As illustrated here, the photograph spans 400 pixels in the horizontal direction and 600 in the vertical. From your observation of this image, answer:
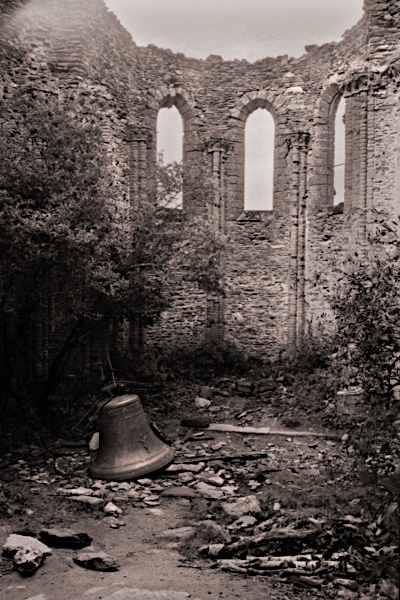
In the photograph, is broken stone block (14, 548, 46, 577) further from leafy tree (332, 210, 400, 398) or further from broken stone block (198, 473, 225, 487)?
leafy tree (332, 210, 400, 398)

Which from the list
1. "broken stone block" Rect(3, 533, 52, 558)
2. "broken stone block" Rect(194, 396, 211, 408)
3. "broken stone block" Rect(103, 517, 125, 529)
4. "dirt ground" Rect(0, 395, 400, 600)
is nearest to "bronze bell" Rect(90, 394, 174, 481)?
"dirt ground" Rect(0, 395, 400, 600)

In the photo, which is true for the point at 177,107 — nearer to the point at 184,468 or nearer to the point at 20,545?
the point at 184,468

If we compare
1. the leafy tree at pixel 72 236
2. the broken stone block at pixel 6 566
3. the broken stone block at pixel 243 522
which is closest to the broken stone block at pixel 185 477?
the broken stone block at pixel 243 522

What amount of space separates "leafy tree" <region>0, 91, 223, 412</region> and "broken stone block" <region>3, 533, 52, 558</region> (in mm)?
3989

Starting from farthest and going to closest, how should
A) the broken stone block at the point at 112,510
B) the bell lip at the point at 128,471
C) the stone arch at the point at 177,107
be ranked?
the stone arch at the point at 177,107
the bell lip at the point at 128,471
the broken stone block at the point at 112,510

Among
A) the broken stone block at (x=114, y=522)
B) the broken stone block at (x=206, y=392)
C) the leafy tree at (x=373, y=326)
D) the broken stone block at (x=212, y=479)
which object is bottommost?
the broken stone block at (x=114, y=522)

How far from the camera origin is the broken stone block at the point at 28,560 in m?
4.95

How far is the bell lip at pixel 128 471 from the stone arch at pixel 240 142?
8.72 m

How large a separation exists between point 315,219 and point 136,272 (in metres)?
6.21

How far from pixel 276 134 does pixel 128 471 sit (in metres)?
10.6

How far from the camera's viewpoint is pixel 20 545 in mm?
5355

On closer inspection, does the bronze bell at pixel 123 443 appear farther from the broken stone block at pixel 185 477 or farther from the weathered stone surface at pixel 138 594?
the weathered stone surface at pixel 138 594

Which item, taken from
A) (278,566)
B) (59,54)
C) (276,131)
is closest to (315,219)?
(276,131)

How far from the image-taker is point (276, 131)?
48.5ft
